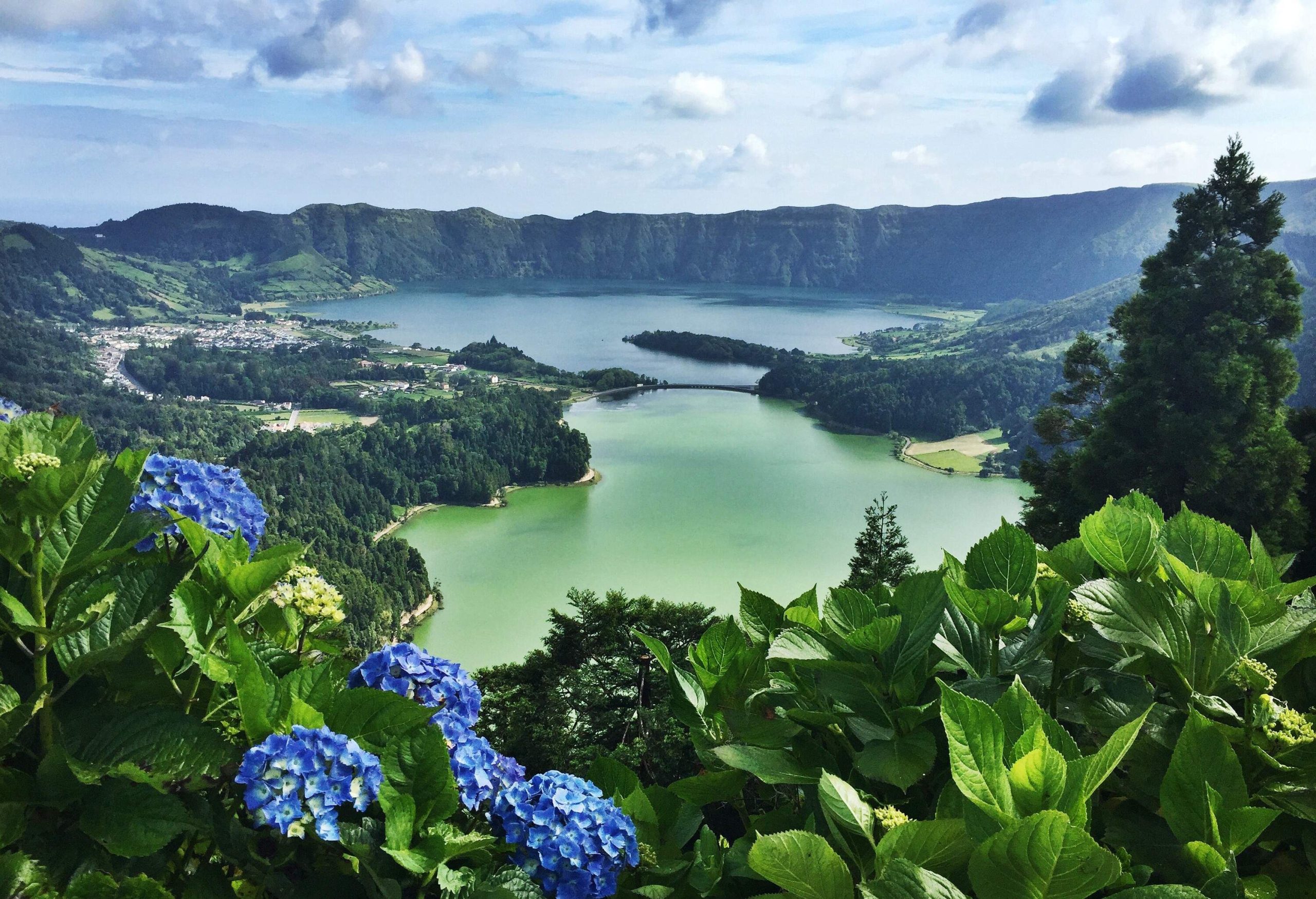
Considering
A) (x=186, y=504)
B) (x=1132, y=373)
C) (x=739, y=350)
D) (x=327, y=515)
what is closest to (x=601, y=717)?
(x=186, y=504)

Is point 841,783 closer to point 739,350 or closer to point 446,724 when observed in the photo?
point 446,724

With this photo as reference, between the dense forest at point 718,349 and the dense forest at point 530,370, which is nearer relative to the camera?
the dense forest at point 530,370

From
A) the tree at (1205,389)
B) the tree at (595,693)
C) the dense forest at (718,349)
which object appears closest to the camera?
the tree at (595,693)

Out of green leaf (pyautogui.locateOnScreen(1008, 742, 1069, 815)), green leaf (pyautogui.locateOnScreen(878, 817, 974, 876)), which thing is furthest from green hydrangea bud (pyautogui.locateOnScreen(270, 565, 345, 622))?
green leaf (pyautogui.locateOnScreen(1008, 742, 1069, 815))

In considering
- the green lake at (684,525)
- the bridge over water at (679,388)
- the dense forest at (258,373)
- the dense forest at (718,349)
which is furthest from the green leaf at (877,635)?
the dense forest at (718,349)

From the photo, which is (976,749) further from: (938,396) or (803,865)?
(938,396)

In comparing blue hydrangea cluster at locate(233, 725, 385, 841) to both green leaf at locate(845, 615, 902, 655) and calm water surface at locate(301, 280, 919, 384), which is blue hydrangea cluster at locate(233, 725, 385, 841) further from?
calm water surface at locate(301, 280, 919, 384)

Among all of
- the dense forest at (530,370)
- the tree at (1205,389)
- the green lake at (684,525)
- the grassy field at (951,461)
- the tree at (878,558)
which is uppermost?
the tree at (1205,389)

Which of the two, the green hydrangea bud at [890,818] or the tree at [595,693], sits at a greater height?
the green hydrangea bud at [890,818]

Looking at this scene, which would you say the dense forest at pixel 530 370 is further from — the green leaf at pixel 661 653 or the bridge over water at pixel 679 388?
the green leaf at pixel 661 653
